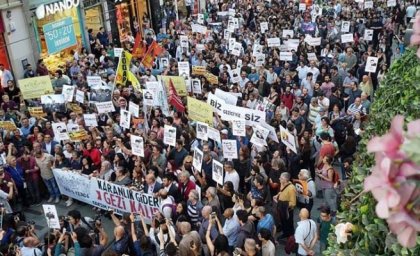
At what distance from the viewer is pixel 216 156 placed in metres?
10.3

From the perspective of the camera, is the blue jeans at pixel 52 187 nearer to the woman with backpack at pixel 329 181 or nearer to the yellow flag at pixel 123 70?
the yellow flag at pixel 123 70

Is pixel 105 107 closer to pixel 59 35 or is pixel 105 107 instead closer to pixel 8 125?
pixel 8 125

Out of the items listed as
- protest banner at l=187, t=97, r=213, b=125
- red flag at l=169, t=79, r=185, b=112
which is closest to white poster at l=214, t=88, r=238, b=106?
protest banner at l=187, t=97, r=213, b=125

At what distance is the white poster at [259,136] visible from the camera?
32.7 ft

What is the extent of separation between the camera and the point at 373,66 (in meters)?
13.9

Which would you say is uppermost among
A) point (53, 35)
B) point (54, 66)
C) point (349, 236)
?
point (349, 236)

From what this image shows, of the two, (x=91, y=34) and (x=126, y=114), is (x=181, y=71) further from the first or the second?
(x=91, y=34)

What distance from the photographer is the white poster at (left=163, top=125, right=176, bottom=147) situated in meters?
10.7

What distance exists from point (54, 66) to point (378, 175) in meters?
21.0

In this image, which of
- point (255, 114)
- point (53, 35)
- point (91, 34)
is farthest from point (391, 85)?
point (91, 34)

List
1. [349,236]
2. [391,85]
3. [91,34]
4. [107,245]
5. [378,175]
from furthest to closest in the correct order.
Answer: [91,34], [107,245], [391,85], [349,236], [378,175]

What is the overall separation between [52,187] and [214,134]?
3.93m

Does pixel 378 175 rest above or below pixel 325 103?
above

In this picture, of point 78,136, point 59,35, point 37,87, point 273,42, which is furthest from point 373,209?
point 59,35
